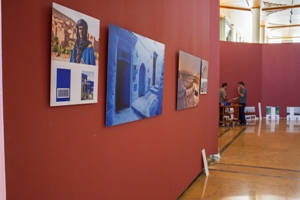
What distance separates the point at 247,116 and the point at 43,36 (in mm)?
11631

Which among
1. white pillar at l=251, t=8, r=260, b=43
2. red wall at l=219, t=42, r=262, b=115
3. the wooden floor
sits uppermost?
white pillar at l=251, t=8, r=260, b=43

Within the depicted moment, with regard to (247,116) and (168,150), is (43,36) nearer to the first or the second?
(168,150)

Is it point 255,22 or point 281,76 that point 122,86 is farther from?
point 255,22

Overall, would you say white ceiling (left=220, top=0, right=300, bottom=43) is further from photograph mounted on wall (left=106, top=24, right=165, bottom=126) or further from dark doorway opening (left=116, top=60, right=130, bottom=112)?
dark doorway opening (left=116, top=60, right=130, bottom=112)

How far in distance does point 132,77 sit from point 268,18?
16078 millimetres

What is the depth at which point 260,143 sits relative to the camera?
Result: 811 cm

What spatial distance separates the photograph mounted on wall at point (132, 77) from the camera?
2.38 meters

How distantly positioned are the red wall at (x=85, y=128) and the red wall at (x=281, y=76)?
35.0 feet

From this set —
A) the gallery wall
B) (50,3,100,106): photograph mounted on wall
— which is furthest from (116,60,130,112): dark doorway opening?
the gallery wall

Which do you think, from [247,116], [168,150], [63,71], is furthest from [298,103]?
[63,71]

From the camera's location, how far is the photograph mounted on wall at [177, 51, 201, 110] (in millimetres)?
3982

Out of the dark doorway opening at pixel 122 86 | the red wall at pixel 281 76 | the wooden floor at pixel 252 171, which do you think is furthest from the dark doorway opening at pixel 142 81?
the red wall at pixel 281 76

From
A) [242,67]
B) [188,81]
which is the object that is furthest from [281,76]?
[188,81]

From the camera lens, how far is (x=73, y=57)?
6.31ft
